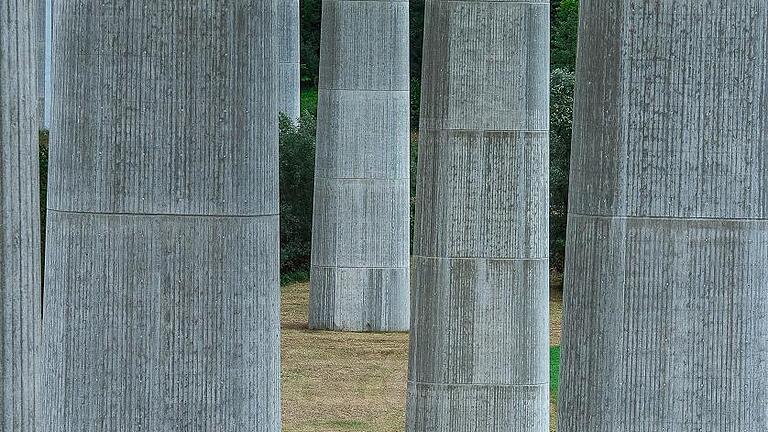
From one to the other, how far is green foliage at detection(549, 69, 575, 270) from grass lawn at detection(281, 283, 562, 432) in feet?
17.7

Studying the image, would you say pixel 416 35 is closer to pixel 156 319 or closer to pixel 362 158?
pixel 362 158

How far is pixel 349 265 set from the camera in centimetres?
4291

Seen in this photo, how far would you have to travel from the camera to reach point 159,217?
10164mm

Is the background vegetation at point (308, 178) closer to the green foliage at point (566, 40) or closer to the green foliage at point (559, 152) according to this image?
the green foliage at point (559, 152)

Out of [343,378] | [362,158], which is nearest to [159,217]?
[343,378]

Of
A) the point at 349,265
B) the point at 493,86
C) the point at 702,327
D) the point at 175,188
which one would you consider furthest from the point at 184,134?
the point at 349,265

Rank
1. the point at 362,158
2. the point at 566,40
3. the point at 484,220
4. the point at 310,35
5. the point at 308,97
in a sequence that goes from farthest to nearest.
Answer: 1. the point at 308,97
2. the point at 310,35
3. the point at 566,40
4. the point at 362,158
5. the point at 484,220

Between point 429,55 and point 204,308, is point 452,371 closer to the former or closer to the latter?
point 429,55

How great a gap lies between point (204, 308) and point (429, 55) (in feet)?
40.4

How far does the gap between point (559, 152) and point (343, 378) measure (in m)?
17.6

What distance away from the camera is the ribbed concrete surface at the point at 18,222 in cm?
732

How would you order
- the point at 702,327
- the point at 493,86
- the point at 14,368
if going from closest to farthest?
the point at 14,368 → the point at 702,327 → the point at 493,86

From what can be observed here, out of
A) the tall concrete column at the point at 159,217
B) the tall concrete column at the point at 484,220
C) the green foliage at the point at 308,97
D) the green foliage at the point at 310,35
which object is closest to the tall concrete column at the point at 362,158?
the tall concrete column at the point at 484,220

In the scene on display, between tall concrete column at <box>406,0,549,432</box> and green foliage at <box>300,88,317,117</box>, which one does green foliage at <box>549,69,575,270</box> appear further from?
green foliage at <box>300,88,317,117</box>
